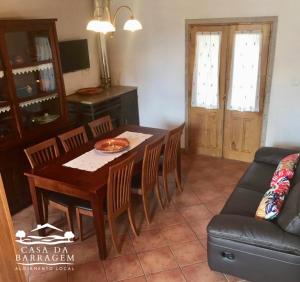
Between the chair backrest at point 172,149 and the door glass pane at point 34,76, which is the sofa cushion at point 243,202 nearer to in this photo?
the chair backrest at point 172,149

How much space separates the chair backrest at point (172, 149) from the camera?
10.8ft

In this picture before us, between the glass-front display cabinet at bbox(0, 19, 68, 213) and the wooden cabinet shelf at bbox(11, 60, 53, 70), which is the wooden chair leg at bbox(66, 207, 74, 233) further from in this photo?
the wooden cabinet shelf at bbox(11, 60, 53, 70)

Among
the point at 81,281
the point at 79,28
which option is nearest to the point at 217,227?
the point at 81,281

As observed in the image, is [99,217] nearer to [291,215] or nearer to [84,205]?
[84,205]

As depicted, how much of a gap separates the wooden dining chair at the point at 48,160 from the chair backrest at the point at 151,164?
0.75 m

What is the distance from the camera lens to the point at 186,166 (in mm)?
4477

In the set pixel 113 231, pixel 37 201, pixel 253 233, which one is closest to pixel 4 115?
pixel 37 201

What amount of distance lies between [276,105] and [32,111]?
121 inches

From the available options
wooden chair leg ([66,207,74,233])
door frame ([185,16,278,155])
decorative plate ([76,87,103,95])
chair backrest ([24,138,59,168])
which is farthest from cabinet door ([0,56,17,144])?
door frame ([185,16,278,155])

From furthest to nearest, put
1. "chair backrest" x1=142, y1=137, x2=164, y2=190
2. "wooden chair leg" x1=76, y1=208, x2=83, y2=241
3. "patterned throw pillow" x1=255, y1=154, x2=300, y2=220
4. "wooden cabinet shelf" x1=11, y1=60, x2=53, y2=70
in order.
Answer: "wooden cabinet shelf" x1=11, y1=60, x2=53, y2=70 < "chair backrest" x1=142, y1=137, x2=164, y2=190 < "wooden chair leg" x1=76, y1=208, x2=83, y2=241 < "patterned throw pillow" x1=255, y1=154, x2=300, y2=220

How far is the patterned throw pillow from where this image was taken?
92.0 inches

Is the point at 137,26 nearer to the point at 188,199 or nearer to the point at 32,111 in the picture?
the point at 32,111

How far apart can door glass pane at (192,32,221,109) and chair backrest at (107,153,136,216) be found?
212 centimetres

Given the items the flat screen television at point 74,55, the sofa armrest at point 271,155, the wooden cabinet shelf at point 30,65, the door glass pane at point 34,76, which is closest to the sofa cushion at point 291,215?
the sofa armrest at point 271,155
